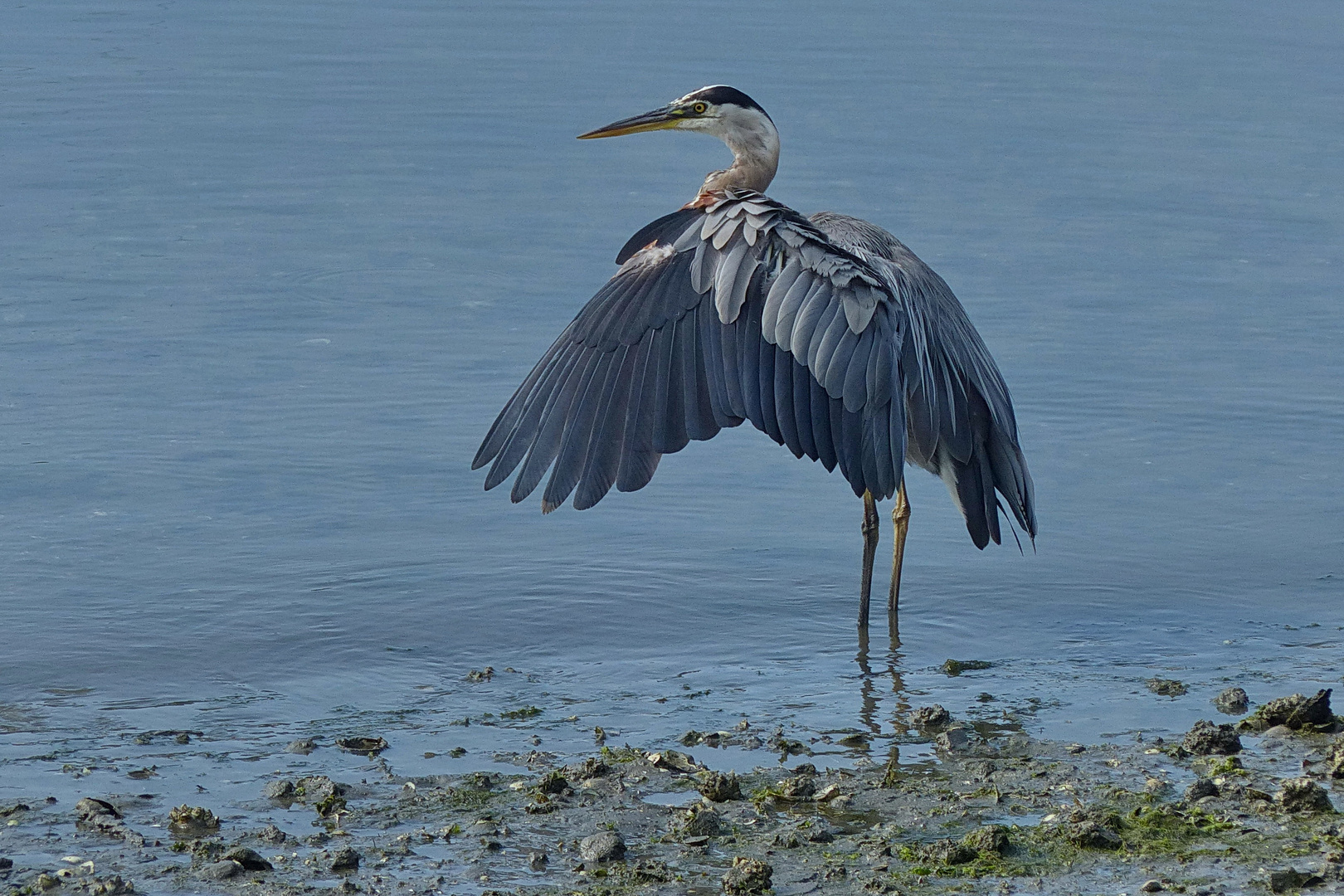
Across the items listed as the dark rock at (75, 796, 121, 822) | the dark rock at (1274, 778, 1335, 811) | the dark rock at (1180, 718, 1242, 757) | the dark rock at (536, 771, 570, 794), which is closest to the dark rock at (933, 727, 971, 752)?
the dark rock at (1180, 718, 1242, 757)

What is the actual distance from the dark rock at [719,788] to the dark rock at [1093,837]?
2.74 ft

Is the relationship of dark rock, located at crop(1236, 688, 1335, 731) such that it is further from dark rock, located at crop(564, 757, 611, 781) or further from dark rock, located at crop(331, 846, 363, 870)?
dark rock, located at crop(331, 846, 363, 870)

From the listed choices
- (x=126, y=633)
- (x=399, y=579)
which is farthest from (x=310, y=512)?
(x=126, y=633)

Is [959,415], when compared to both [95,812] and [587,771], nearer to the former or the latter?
[587,771]

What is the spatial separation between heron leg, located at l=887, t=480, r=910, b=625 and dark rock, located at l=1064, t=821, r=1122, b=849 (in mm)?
2199

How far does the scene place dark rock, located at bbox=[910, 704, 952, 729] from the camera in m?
5.51

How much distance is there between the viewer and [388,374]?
9031 mm

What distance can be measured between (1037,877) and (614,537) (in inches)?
134

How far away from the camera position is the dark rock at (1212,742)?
5.19 m

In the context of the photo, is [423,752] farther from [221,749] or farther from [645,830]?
[645,830]

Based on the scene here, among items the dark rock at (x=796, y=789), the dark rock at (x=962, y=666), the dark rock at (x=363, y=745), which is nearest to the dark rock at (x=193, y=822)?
the dark rock at (x=363, y=745)

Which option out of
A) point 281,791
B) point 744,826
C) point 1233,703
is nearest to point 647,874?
point 744,826

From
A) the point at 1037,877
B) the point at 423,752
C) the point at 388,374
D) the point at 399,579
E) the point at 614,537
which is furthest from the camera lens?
the point at 388,374

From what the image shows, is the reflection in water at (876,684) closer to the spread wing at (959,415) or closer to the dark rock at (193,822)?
the spread wing at (959,415)
